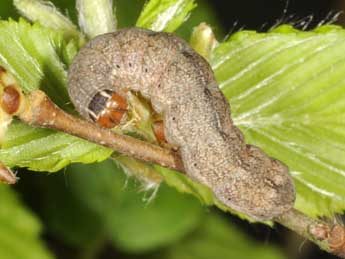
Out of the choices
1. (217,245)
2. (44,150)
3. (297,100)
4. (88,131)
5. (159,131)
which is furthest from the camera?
(217,245)

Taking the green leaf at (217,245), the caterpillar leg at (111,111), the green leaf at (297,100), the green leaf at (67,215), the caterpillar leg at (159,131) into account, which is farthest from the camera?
the green leaf at (217,245)

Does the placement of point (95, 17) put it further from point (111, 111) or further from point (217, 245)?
point (217, 245)

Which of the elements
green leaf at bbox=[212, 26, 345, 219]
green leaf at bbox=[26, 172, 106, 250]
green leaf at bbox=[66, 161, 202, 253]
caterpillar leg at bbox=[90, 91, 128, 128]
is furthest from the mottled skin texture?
green leaf at bbox=[26, 172, 106, 250]

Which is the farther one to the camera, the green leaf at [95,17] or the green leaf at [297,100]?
the green leaf at [297,100]

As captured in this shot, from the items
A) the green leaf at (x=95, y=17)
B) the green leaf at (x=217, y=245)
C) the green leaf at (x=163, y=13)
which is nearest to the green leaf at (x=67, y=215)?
the green leaf at (x=217, y=245)

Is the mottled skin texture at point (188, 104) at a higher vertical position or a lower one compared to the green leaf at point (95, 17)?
lower

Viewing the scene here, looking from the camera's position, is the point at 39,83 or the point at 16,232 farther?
the point at 16,232

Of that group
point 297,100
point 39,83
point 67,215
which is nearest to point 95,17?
point 39,83

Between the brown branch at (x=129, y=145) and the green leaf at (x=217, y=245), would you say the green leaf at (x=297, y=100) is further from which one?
the green leaf at (x=217, y=245)
